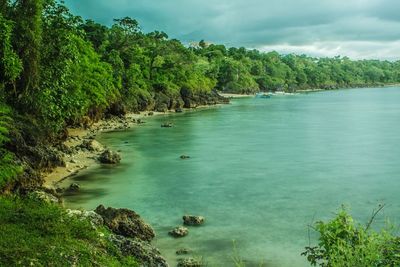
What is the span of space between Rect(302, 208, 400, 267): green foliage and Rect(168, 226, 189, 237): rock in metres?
8.87

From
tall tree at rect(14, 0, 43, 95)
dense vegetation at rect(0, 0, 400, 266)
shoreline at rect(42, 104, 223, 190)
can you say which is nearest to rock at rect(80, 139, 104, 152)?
shoreline at rect(42, 104, 223, 190)

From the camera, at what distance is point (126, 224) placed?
1714cm

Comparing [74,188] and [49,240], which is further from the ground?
[49,240]

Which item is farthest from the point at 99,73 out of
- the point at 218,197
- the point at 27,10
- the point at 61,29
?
the point at 218,197

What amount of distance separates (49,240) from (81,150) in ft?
81.6

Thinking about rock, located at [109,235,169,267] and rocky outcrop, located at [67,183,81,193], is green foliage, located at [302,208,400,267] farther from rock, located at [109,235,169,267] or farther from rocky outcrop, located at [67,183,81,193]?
rocky outcrop, located at [67,183,81,193]

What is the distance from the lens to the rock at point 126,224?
16.9 m

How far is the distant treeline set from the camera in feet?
84.0

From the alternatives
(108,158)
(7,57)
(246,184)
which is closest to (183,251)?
(246,184)

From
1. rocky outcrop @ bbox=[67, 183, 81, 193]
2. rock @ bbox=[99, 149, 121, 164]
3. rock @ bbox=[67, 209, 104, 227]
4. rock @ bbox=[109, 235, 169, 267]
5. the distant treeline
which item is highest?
the distant treeline

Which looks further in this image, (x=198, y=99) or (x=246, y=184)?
(x=198, y=99)

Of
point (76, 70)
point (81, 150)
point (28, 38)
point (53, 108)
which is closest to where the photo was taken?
→ point (28, 38)

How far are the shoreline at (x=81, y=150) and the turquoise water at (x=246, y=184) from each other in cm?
126

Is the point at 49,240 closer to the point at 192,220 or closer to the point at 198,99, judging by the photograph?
the point at 192,220
